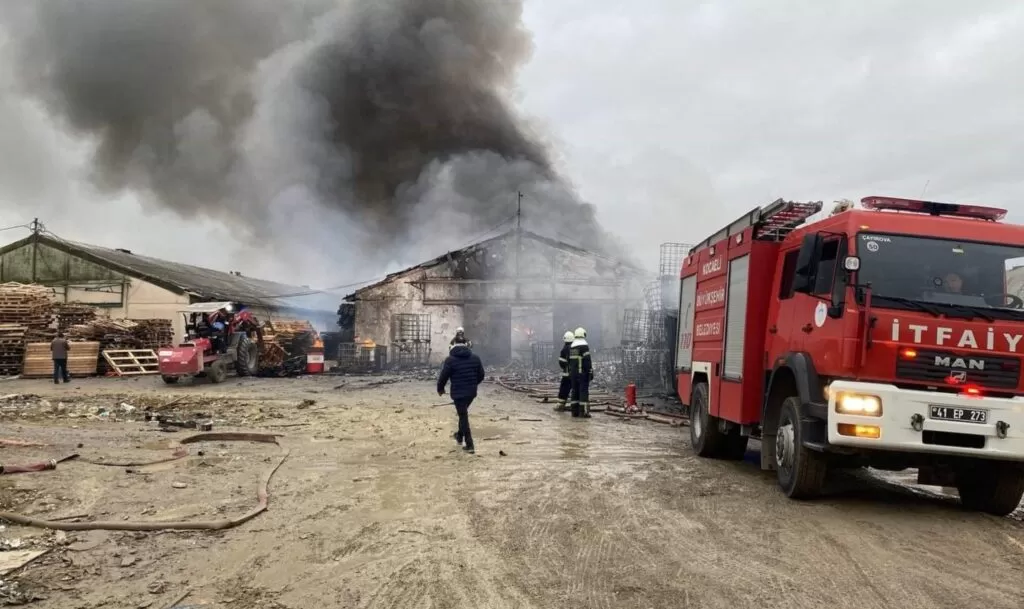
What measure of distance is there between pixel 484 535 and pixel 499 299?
2225cm

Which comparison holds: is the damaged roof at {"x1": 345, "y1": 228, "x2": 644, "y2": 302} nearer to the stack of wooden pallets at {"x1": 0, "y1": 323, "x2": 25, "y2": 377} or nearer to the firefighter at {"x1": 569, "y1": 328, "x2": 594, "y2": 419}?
the stack of wooden pallets at {"x1": 0, "y1": 323, "x2": 25, "y2": 377}

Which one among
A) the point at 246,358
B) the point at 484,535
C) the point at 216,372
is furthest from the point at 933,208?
the point at 246,358

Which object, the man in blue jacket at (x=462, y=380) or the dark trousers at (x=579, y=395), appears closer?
the man in blue jacket at (x=462, y=380)

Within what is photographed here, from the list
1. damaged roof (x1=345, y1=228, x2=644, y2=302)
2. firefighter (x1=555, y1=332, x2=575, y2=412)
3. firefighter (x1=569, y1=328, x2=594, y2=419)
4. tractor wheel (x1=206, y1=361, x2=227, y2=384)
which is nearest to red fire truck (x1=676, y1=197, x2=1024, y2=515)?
firefighter (x1=569, y1=328, x2=594, y2=419)

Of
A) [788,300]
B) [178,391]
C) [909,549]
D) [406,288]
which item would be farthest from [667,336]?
[406,288]

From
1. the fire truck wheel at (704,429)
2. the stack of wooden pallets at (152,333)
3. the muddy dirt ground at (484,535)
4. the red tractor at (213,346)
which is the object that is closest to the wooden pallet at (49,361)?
the stack of wooden pallets at (152,333)

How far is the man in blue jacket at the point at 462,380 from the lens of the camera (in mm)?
8211

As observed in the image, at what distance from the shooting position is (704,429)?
817 cm

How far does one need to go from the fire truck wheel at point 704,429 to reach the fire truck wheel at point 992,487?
2568 mm

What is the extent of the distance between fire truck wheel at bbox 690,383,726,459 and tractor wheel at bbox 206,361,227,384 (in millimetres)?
13041

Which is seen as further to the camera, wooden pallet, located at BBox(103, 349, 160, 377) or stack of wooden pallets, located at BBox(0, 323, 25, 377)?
wooden pallet, located at BBox(103, 349, 160, 377)

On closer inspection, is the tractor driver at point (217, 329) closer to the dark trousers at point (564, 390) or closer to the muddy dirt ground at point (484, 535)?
the muddy dirt ground at point (484, 535)

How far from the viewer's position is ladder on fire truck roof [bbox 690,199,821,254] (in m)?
6.55

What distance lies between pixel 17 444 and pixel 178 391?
27.1 feet
